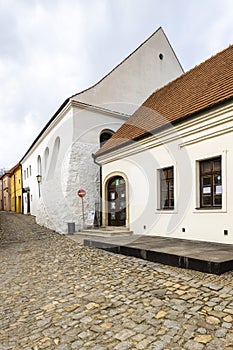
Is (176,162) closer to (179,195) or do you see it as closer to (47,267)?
(179,195)

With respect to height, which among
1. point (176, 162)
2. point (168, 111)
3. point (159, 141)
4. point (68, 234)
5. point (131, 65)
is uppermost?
point (131, 65)

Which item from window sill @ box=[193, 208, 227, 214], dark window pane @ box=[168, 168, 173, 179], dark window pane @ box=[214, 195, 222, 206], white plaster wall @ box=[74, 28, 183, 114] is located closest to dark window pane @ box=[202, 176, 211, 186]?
dark window pane @ box=[214, 195, 222, 206]

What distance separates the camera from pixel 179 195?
832 cm

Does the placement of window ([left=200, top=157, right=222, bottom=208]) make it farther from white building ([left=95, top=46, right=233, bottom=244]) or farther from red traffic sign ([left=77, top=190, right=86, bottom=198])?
red traffic sign ([left=77, top=190, right=86, bottom=198])

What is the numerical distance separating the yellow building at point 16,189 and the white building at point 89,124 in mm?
14411

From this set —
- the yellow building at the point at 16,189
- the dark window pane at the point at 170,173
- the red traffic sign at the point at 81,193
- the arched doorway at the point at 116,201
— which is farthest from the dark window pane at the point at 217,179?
the yellow building at the point at 16,189

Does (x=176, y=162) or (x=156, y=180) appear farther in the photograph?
(x=156, y=180)

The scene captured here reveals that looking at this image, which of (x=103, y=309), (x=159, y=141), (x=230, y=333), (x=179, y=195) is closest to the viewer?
(x=230, y=333)

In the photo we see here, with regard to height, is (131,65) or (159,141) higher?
(131,65)

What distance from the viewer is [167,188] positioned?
29.8ft

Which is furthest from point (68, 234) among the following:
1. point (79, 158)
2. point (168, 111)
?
point (168, 111)

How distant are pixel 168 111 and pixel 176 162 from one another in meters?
2.16

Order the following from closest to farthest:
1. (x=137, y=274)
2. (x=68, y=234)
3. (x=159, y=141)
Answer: (x=137, y=274), (x=159, y=141), (x=68, y=234)

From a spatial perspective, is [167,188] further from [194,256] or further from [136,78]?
[136,78]
